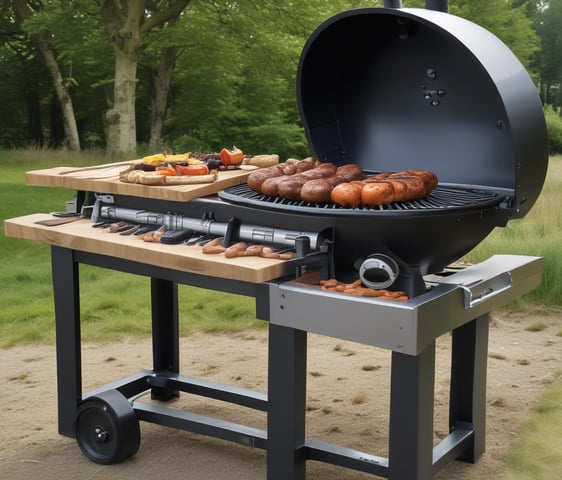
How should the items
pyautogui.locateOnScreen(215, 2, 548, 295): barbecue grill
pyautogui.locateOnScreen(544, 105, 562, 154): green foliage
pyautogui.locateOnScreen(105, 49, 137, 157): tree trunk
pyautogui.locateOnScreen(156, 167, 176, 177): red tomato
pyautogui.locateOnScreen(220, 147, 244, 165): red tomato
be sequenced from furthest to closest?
pyautogui.locateOnScreen(544, 105, 562, 154): green foliage < pyautogui.locateOnScreen(105, 49, 137, 157): tree trunk < pyautogui.locateOnScreen(220, 147, 244, 165): red tomato < pyautogui.locateOnScreen(156, 167, 176, 177): red tomato < pyautogui.locateOnScreen(215, 2, 548, 295): barbecue grill

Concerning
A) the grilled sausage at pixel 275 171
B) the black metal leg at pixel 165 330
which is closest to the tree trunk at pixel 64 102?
the black metal leg at pixel 165 330

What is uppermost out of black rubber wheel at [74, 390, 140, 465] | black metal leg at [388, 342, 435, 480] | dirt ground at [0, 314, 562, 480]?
black metal leg at [388, 342, 435, 480]

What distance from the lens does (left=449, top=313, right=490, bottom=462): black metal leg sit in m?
3.16

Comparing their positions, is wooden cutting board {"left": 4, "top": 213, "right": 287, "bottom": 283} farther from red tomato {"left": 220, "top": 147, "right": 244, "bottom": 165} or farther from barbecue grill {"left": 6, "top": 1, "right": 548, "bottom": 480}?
red tomato {"left": 220, "top": 147, "right": 244, "bottom": 165}

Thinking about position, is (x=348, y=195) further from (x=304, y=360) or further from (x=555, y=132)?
(x=555, y=132)

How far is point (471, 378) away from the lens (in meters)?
3.21

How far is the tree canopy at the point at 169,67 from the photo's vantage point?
559 inches

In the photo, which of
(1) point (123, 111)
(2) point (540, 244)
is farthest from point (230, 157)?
(1) point (123, 111)

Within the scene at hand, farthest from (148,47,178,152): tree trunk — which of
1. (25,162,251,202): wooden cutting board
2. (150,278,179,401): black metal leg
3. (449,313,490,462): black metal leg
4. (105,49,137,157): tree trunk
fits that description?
(449,313,490,462): black metal leg

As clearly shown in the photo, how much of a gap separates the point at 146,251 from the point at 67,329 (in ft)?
2.48

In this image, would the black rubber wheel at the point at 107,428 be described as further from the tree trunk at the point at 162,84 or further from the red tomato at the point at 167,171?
the tree trunk at the point at 162,84

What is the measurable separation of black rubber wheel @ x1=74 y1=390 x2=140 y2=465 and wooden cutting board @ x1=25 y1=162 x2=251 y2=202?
32.5 inches

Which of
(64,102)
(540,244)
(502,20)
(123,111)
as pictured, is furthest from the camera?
(502,20)

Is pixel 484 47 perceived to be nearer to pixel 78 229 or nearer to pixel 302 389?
pixel 302 389
